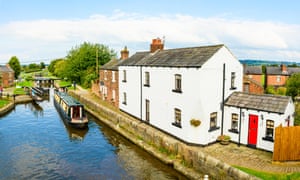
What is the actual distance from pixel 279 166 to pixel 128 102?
53.2 ft

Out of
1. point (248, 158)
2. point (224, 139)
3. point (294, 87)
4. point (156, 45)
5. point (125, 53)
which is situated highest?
point (156, 45)

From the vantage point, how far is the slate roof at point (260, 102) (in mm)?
14254

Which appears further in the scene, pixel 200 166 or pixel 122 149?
pixel 122 149

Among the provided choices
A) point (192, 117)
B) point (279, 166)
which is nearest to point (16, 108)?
point (192, 117)

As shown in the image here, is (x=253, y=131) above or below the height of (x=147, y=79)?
below

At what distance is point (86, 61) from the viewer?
5097cm

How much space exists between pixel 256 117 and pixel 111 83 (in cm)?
2076

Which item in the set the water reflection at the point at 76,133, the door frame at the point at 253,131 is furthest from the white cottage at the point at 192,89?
the water reflection at the point at 76,133

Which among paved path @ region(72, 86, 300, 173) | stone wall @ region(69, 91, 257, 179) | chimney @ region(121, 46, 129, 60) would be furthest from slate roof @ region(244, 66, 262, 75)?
paved path @ region(72, 86, 300, 173)

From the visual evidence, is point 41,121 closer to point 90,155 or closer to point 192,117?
point 90,155

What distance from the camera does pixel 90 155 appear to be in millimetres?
17609

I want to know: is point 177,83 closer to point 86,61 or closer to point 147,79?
point 147,79

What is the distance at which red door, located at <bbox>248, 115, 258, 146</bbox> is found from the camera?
1505 centimetres

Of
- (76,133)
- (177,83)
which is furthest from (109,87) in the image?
(177,83)
